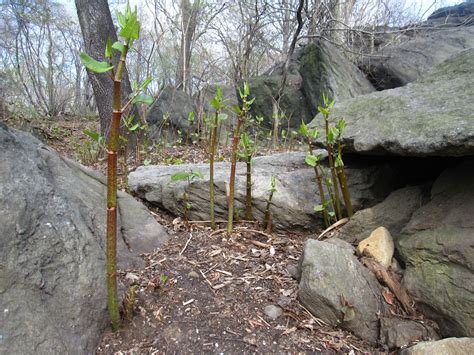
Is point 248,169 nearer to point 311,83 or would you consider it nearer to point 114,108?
point 114,108

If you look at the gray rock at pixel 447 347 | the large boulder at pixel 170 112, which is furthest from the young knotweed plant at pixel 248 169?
the large boulder at pixel 170 112

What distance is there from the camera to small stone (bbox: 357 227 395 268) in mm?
1933

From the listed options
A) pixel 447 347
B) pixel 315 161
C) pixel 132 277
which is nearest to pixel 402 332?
pixel 447 347

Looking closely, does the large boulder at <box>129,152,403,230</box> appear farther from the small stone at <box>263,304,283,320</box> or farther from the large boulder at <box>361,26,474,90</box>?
the large boulder at <box>361,26,474,90</box>

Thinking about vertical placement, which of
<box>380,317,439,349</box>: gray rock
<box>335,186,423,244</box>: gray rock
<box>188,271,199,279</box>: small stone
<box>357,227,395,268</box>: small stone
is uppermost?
<box>335,186,423,244</box>: gray rock

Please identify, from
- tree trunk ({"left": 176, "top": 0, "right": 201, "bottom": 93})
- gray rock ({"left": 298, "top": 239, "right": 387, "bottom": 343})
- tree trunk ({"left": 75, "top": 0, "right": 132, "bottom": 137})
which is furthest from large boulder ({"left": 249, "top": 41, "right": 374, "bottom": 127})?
gray rock ({"left": 298, "top": 239, "right": 387, "bottom": 343})

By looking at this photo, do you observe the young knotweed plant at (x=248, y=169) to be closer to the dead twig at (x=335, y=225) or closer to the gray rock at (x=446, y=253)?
the dead twig at (x=335, y=225)

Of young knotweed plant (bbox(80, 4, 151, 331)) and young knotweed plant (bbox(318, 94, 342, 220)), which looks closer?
young knotweed plant (bbox(80, 4, 151, 331))

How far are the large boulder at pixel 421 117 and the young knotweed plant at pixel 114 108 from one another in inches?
56.8

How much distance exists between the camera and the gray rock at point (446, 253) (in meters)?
1.57

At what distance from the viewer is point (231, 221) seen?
2283 mm

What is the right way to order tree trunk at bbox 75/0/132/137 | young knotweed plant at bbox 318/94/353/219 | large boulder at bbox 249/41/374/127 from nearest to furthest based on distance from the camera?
young knotweed plant at bbox 318/94/353/219 → tree trunk at bbox 75/0/132/137 → large boulder at bbox 249/41/374/127

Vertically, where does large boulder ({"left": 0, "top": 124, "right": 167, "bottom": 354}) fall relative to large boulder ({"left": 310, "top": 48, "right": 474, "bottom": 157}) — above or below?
below

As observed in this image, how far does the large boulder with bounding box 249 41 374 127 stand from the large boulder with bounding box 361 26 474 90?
424 millimetres
